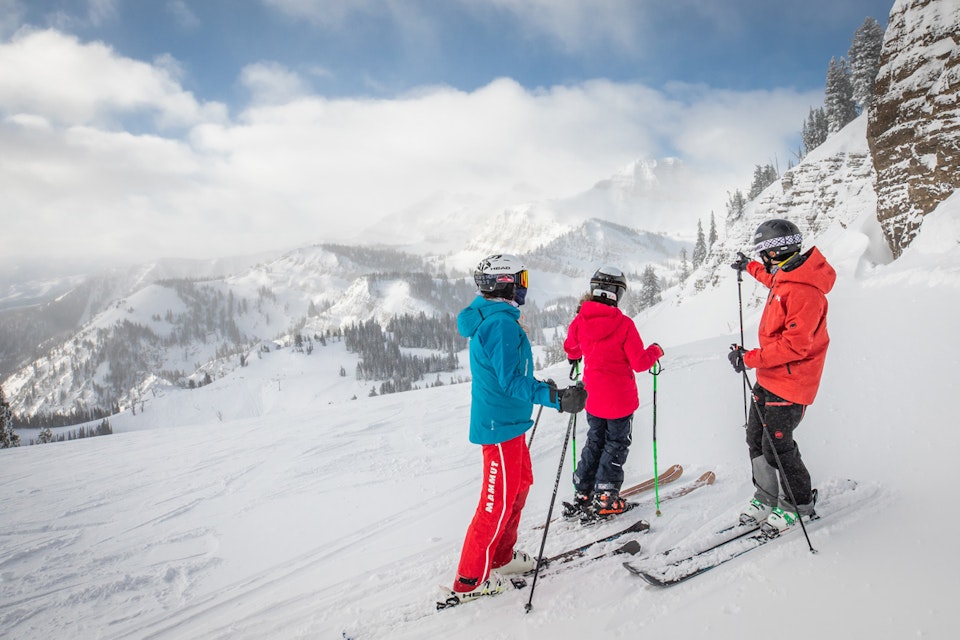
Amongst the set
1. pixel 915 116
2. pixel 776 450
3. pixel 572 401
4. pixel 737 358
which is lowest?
pixel 776 450

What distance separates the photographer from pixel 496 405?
3514 mm

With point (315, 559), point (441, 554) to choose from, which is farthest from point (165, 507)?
point (441, 554)

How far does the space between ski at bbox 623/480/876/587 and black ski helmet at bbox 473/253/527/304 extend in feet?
7.93

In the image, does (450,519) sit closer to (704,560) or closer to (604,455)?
(604,455)

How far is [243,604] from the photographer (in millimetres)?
4102

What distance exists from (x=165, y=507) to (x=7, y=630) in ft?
8.68

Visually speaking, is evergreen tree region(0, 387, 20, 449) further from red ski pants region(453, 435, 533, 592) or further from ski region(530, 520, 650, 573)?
ski region(530, 520, 650, 573)

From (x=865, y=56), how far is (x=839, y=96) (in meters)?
8.61

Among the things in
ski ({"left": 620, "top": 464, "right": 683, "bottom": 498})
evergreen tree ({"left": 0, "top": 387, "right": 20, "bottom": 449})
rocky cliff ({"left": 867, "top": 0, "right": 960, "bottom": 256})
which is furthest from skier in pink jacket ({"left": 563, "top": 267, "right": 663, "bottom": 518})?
evergreen tree ({"left": 0, "top": 387, "right": 20, "bottom": 449})

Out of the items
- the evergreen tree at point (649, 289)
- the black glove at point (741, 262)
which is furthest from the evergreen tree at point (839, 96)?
the black glove at point (741, 262)

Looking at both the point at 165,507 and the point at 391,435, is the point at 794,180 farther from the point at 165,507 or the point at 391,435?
the point at 165,507

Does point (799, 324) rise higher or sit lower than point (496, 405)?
higher

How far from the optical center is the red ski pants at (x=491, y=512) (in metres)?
3.47

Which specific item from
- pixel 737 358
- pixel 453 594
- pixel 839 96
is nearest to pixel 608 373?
pixel 737 358
